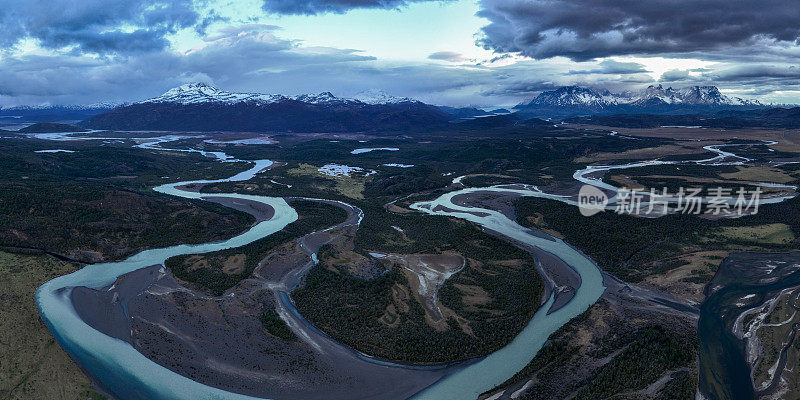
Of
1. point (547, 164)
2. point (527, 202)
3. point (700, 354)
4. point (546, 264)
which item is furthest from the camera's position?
point (547, 164)

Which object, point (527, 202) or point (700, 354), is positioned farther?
point (527, 202)

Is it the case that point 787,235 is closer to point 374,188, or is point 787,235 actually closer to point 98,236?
point 374,188

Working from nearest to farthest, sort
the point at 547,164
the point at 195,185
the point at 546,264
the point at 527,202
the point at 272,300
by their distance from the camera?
the point at 272,300, the point at 546,264, the point at 527,202, the point at 195,185, the point at 547,164

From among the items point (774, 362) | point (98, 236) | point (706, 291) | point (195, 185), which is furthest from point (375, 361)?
point (195, 185)

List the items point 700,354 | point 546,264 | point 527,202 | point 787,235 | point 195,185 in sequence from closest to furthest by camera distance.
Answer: point 700,354 → point 546,264 → point 787,235 → point 527,202 → point 195,185

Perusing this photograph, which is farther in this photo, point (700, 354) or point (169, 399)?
point (700, 354)

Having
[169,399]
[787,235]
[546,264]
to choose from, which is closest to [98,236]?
[169,399]

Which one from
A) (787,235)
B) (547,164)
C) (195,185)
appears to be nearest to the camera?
(787,235)

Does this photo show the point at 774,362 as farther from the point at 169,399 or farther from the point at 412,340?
the point at 169,399

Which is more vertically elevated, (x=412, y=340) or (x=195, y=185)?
(x=195, y=185)
